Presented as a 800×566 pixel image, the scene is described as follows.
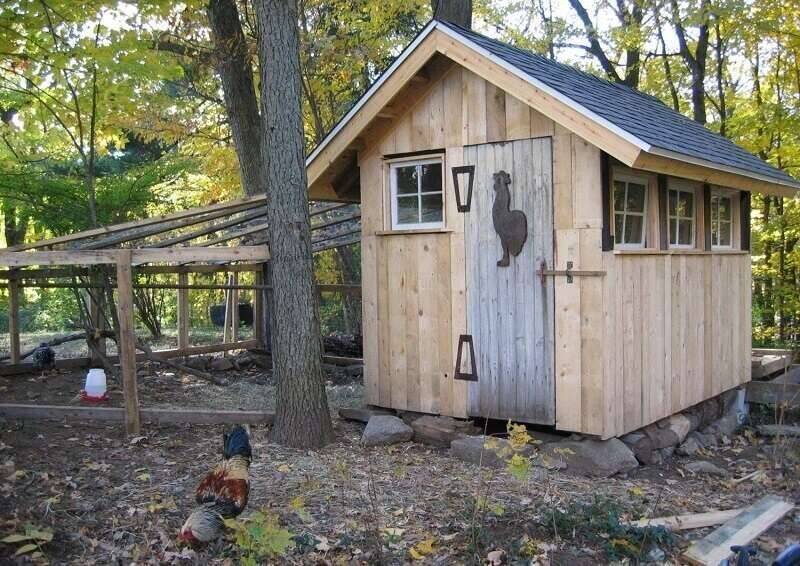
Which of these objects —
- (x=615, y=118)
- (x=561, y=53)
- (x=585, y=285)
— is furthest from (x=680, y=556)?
(x=561, y=53)

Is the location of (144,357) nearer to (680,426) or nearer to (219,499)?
(219,499)

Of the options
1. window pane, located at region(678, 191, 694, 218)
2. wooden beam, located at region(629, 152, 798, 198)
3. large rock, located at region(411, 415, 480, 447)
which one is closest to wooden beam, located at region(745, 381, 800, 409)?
wooden beam, located at region(629, 152, 798, 198)

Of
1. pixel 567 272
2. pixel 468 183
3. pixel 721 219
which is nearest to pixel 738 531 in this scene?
pixel 567 272

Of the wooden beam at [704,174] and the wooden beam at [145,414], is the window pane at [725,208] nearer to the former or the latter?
the wooden beam at [704,174]

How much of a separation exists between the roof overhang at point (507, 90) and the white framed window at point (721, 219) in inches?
17.2

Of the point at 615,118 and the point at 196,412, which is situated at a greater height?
the point at 615,118

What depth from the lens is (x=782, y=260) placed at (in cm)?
1605

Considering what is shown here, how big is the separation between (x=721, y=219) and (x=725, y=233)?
25 cm

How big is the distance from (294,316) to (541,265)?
2466 millimetres

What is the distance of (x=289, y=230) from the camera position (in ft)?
23.4

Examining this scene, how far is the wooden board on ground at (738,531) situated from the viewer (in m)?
4.72

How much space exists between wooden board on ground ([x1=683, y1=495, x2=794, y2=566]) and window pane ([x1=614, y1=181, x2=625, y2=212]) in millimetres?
2904

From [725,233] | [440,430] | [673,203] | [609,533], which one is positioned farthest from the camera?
[725,233]

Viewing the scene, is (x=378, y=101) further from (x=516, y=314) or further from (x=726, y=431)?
(x=726, y=431)
